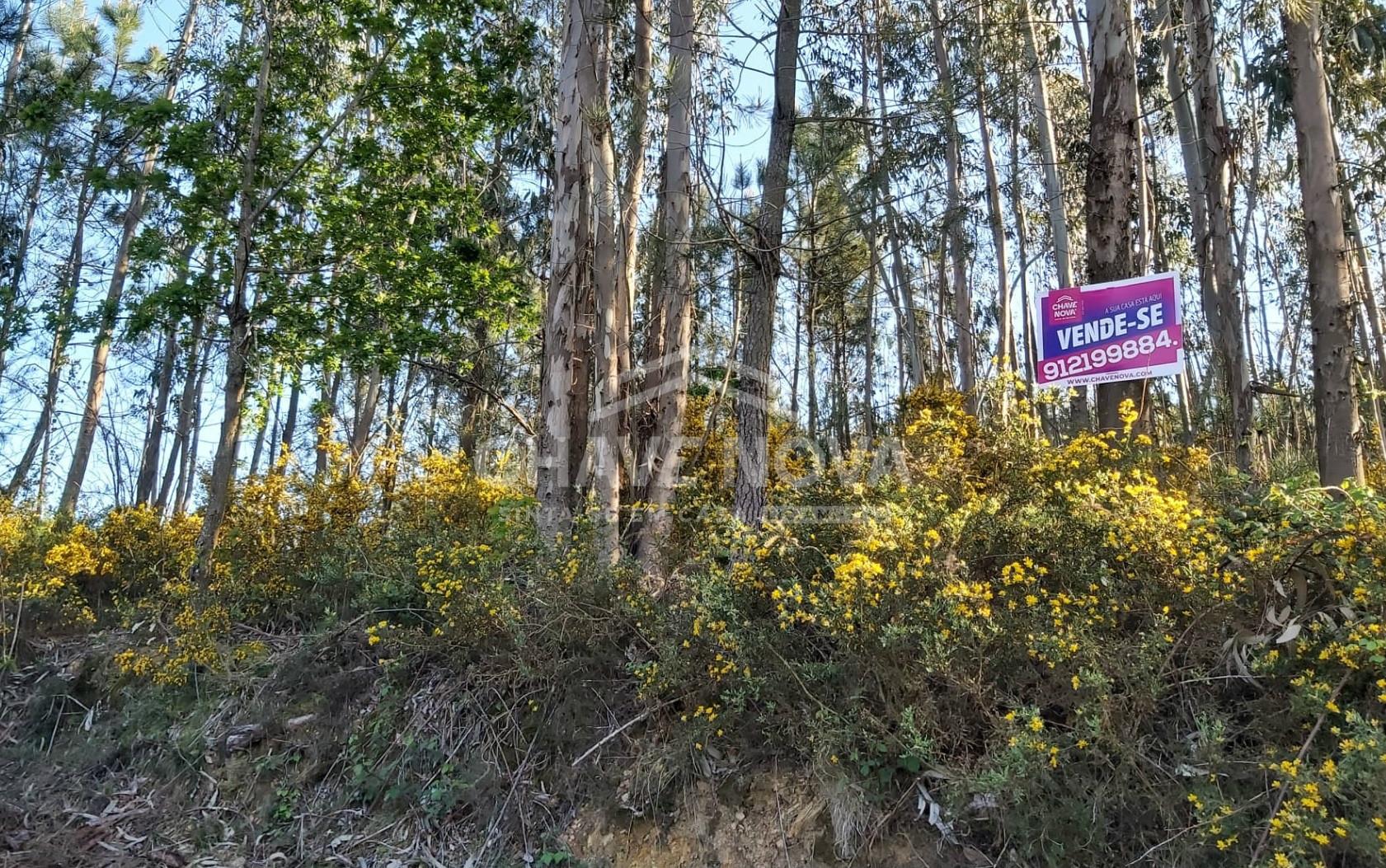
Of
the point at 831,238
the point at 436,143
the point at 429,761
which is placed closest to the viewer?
the point at 429,761

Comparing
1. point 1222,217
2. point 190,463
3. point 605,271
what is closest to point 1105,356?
point 605,271

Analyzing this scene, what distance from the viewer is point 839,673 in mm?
3223

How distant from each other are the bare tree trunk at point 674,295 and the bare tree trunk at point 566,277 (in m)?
0.64

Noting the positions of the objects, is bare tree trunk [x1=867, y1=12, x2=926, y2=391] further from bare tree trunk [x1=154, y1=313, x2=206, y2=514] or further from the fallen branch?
bare tree trunk [x1=154, y1=313, x2=206, y2=514]

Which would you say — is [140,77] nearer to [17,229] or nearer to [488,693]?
[488,693]

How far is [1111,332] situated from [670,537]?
2905 mm

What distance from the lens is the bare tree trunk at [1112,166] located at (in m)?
4.35

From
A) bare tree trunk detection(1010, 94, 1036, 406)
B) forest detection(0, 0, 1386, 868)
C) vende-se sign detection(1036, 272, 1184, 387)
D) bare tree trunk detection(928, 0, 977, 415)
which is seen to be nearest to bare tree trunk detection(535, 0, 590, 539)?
forest detection(0, 0, 1386, 868)

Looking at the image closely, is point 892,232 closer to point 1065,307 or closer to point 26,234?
point 1065,307

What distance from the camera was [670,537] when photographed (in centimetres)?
520

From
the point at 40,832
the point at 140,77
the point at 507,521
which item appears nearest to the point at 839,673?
the point at 507,521

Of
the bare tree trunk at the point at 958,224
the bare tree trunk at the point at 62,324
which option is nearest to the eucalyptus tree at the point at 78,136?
the bare tree trunk at the point at 62,324

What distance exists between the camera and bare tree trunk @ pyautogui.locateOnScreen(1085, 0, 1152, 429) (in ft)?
14.3

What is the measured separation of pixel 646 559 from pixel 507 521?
102 cm
